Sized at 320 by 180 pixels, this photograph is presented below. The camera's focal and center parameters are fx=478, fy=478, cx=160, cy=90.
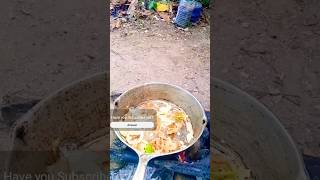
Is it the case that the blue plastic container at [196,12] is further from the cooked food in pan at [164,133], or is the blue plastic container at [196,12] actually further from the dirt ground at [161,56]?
the cooked food in pan at [164,133]

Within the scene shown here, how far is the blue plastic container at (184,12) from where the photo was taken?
1.42 meters

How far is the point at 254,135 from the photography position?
940mm

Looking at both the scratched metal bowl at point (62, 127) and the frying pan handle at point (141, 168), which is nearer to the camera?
the scratched metal bowl at point (62, 127)

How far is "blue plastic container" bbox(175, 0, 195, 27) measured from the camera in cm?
142

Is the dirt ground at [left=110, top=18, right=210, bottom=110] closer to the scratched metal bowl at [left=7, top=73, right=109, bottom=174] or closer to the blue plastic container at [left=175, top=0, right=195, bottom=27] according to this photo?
the blue plastic container at [left=175, top=0, right=195, bottom=27]

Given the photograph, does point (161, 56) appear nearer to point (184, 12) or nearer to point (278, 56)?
point (184, 12)

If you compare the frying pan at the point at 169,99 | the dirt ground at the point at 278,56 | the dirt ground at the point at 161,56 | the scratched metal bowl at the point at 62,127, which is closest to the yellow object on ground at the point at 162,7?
the dirt ground at the point at 161,56

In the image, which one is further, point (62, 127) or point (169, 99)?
point (169, 99)

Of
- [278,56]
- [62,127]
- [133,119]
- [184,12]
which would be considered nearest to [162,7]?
[184,12]

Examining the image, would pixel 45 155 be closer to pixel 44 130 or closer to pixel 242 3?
pixel 44 130

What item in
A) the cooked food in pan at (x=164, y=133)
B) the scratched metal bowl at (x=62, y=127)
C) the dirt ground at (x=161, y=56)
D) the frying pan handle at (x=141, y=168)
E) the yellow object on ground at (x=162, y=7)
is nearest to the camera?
the scratched metal bowl at (x=62, y=127)

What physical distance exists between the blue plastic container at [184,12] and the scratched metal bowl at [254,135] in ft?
1.63

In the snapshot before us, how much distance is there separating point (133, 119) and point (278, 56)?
506 millimetres

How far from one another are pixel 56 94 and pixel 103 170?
0.71ft
